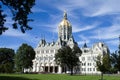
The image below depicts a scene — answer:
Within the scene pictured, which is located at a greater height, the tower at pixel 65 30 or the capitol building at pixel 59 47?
the tower at pixel 65 30

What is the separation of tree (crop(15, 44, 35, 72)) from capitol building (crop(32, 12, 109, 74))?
38.2m

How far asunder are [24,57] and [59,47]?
153 ft

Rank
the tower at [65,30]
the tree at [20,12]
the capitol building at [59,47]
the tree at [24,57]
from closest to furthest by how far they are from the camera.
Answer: the tree at [20,12]
the tree at [24,57]
the capitol building at [59,47]
the tower at [65,30]

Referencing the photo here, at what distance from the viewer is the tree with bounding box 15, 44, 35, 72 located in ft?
381

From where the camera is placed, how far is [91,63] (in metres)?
152

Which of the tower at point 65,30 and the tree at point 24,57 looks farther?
the tower at point 65,30

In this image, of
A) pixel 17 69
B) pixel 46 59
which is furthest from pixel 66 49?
pixel 46 59

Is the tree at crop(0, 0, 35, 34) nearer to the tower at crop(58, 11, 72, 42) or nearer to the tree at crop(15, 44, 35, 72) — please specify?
the tree at crop(15, 44, 35, 72)

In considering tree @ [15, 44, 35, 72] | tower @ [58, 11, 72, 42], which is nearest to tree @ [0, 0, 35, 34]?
tree @ [15, 44, 35, 72]

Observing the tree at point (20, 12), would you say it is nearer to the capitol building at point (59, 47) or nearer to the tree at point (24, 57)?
the tree at point (24, 57)

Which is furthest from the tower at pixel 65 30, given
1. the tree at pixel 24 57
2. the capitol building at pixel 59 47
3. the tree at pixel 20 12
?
the tree at pixel 20 12

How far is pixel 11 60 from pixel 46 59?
26232 mm

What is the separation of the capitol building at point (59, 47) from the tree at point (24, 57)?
38204 mm

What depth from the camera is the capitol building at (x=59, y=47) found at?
151750 mm
